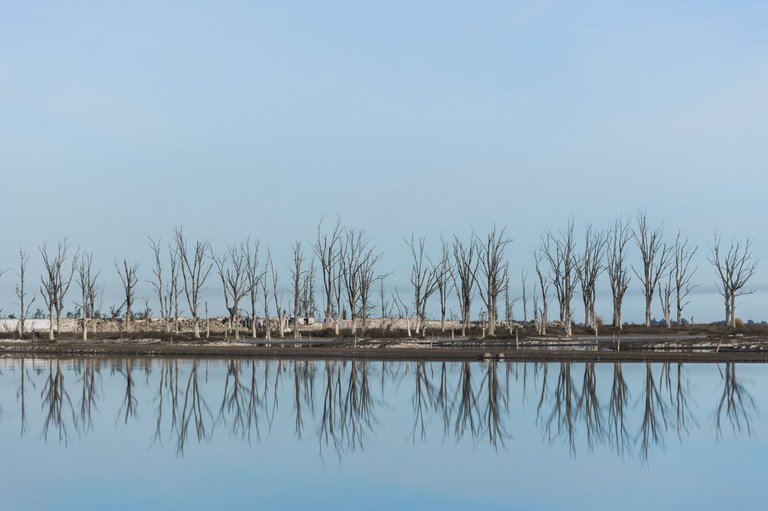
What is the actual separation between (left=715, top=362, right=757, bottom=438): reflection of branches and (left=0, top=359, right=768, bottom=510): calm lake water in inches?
2.5

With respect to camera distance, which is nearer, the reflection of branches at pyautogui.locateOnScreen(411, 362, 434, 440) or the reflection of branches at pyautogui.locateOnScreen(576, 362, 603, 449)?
the reflection of branches at pyautogui.locateOnScreen(576, 362, 603, 449)

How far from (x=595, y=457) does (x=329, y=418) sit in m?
6.61

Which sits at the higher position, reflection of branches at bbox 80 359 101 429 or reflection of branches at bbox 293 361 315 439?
reflection of branches at bbox 80 359 101 429

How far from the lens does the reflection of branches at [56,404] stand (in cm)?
1855

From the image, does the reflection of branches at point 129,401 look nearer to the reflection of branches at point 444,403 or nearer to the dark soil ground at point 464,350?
the reflection of branches at point 444,403

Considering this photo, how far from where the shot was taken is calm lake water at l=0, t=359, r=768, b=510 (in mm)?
12445

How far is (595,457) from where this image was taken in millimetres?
15070

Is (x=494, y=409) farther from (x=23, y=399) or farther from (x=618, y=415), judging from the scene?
(x=23, y=399)

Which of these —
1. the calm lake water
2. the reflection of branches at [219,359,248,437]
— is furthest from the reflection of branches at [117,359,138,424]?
the reflection of branches at [219,359,248,437]

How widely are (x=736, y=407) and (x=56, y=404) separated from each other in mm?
16078

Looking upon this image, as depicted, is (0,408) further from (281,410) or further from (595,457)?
(595,457)

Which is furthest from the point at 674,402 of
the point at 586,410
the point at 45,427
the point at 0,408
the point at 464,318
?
the point at 464,318

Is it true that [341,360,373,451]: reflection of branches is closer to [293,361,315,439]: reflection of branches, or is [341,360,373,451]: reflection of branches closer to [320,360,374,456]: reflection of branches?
[320,360,374,456]: reflection of branches

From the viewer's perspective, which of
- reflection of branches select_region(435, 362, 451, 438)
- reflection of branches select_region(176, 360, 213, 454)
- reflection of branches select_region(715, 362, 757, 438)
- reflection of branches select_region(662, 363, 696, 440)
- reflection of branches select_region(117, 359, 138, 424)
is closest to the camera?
reflection of branches select_region(176, 360, 213, 454)
